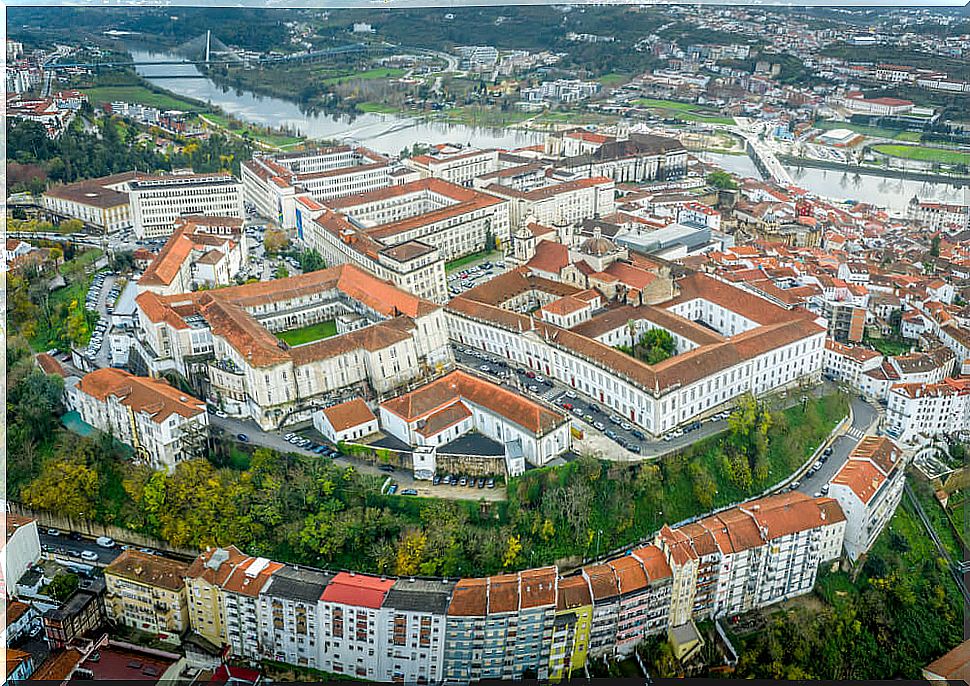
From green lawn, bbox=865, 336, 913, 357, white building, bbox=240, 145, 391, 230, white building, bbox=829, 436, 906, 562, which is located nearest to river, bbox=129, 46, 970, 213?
white building, bbox=240, 145, 391, 230

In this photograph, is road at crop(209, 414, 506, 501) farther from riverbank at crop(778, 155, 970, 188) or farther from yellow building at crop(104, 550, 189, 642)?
riverbank at crop(778, 155, 970, 188)

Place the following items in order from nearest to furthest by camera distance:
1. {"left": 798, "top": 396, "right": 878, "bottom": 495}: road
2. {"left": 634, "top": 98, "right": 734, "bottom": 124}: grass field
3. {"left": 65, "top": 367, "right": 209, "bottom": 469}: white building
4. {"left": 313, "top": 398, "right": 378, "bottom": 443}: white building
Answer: {"left": 65, "top": 367, "right": 209, "bottom": 469}: white building, {"left": 313, "top": 398, "right": 378, "bottom": 443}: white building, {"left": 798, "top": 396, "right": 878, "bottom": 495}: road, {"left": 634, "top": 98, "right": 734, "bottom": 124}: grass field

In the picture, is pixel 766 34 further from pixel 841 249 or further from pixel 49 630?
pixel 49 630

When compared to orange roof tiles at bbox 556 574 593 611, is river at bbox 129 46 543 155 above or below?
above

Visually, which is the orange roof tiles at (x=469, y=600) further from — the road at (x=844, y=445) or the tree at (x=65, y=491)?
the tree at (x=65, y=491)

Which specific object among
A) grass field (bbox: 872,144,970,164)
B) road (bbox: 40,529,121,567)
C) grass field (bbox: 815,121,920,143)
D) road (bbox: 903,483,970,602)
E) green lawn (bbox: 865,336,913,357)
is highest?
grass field (bbox: 815,121,920,143)

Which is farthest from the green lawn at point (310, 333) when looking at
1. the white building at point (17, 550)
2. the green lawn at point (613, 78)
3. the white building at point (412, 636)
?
the green lawn at point (613, 78)

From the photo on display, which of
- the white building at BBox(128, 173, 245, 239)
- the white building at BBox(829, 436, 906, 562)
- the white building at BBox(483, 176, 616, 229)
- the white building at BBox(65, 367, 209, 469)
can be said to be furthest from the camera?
the white building at BBox(483, 176, 616, 229)

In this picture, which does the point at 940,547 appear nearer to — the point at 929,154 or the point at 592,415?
the point at 592,415

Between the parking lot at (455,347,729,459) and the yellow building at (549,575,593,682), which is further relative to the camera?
the parking lot at (455,347,729,459)
